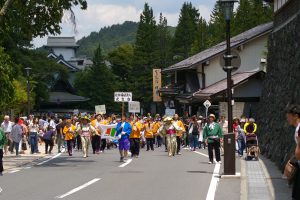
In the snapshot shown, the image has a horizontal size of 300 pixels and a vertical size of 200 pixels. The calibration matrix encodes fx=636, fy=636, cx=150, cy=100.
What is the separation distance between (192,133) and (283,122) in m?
14.4

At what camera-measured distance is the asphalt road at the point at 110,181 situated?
13609mm

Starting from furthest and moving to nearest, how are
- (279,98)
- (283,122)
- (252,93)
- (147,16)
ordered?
(147,16) < (252,93) < (279,98) < (283,122)

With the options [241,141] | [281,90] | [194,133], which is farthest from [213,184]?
[194,133]

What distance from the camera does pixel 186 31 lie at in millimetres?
87125

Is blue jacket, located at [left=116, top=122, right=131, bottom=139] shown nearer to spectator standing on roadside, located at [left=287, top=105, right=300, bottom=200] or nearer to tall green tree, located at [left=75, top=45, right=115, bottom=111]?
spectator standing on roadside, located at [left=287, top=105, right=300, bottom=200]

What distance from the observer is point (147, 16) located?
8350cm

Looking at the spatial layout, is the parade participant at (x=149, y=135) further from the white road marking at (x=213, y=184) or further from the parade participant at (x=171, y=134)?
the white road marking at (x=213, y=184)

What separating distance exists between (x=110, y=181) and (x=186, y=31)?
235 ft

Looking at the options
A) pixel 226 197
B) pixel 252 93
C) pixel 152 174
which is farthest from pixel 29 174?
pixel 252 93

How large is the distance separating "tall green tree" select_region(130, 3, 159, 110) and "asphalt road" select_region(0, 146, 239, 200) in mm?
59907

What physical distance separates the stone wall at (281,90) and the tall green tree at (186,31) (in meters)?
56.5

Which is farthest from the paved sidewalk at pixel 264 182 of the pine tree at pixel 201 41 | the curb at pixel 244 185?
the pine tree at pixel 201 41

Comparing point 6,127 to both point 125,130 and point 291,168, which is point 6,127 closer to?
point 125,130

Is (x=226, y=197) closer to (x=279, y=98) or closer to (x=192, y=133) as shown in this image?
(x=279, y=98)
